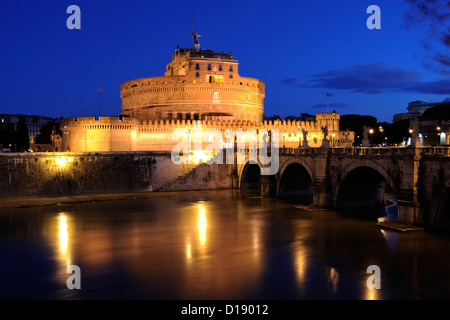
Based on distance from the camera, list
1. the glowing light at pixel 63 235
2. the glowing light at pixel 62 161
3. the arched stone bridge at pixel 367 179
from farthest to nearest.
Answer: the glowing light at pixel 62 161, the arched stone bridge at pixel 367 179, the glowing light at pixel 63 235

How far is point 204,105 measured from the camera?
221ft

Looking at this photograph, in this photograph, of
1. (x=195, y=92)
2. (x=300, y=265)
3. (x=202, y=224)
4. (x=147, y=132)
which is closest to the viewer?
(x=300, y=265)

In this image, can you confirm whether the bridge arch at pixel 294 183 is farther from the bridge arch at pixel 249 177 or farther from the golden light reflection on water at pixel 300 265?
the golden light reflection on water at pixel 300 265

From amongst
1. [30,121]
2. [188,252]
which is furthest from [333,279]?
[30,121]

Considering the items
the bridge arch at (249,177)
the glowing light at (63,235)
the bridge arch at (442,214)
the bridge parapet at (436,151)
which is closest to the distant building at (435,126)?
the bridge arch at (249,177)

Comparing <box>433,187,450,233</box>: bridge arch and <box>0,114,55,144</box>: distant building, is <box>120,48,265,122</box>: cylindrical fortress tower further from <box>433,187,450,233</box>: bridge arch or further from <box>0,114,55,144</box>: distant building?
<box>0,114,55,144</box>: distant building

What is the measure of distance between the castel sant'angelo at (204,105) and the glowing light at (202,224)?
2340 cm

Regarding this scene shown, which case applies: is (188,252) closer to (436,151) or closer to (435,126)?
(436,151)

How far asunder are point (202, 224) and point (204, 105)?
39418 millimetres

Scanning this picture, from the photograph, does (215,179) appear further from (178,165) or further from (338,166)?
(338,166)

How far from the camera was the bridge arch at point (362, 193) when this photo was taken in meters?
32.5

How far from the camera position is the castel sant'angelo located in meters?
60.6
